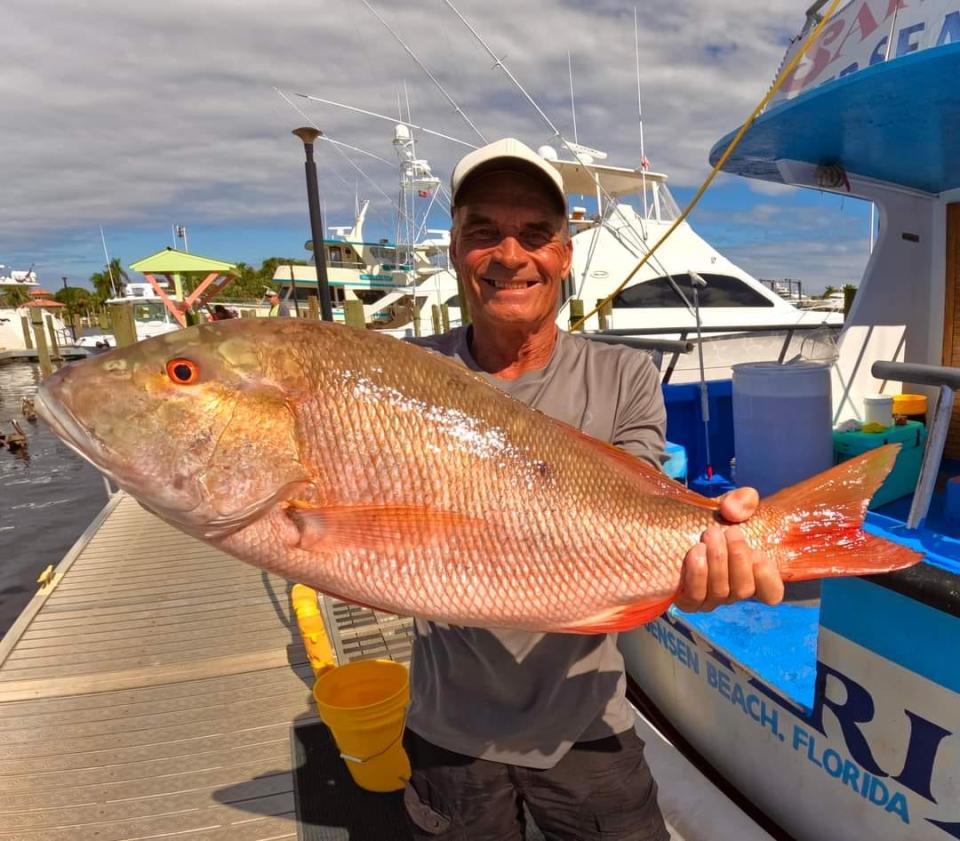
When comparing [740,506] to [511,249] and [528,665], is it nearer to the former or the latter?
[528,665]

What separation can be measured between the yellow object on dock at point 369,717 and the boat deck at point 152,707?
47 centimetres

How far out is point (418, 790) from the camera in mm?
1821

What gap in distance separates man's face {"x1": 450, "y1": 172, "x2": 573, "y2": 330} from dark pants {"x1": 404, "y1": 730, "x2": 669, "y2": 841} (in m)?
1.28

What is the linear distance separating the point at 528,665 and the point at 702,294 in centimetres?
1443

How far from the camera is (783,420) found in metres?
3.93

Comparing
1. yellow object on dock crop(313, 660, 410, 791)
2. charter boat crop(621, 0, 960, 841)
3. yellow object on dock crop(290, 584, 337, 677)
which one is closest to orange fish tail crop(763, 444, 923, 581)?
charter boat crop(621, 0, 960, 841)

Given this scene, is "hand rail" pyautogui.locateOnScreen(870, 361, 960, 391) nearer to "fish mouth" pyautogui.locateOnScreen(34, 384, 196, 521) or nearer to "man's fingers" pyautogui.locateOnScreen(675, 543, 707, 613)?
Answer: "man's fingers" pyautogui.locateOnScreen(675, 543, 707, 613)

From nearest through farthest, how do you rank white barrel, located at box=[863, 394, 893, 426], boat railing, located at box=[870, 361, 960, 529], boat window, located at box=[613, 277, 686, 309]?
1. boat railing, located at box=[870, 361, 960, 529]
2. white barrel, located at box=[863, 394, 893, 426]
3. boat window, located at box=[613, 277, 686, 309]

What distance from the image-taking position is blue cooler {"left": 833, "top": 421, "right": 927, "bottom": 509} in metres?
4.07

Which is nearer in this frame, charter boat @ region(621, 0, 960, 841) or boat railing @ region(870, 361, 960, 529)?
charter boat @ region(621, 0, 960, 841)

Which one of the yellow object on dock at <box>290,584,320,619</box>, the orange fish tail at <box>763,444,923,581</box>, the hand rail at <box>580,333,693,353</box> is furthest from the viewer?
the hand rail at <box>580,333,693,353</box>

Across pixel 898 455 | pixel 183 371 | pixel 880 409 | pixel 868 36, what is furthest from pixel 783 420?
pixel 183 371

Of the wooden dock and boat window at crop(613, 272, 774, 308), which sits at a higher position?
boat window at crop(613, 272, 774, 308)

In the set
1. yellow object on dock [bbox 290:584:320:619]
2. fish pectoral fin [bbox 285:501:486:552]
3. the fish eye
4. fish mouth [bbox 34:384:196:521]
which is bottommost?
yellow object on dock [bbox 290:584:320:619]
